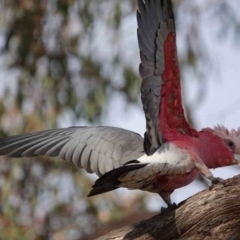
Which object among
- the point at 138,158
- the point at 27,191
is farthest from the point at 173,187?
the point at 27,191

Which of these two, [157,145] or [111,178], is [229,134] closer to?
[157,145]

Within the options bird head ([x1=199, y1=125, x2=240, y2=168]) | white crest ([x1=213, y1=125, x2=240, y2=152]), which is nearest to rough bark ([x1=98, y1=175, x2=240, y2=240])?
bird head ([x1=199, y1=125, x2=240, y2=168])

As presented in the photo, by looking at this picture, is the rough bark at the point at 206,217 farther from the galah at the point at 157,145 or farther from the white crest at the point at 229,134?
the white crest at the point at 229,134

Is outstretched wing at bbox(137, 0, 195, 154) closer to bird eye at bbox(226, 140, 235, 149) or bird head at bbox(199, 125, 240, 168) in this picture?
bird head at bbox(199, 125, 240, 168)

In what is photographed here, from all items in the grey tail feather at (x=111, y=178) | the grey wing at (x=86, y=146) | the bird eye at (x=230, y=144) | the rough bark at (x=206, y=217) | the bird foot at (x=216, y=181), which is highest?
the grey wing at (x=86, y=146)

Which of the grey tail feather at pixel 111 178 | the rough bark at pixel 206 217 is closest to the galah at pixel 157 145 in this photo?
the grey tail feather at pixel 111 178

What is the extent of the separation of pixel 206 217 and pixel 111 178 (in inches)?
26.5

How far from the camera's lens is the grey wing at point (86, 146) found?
4746mm

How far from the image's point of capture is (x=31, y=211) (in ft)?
35.1

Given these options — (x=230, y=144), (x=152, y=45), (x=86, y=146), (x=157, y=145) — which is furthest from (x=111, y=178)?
(x=230, y=144)

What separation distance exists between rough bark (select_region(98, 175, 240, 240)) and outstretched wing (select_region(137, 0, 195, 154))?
1.24 ft

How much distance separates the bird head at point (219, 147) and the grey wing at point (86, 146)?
1.17 feet

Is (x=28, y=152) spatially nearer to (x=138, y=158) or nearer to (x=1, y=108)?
(x=138, y=158)

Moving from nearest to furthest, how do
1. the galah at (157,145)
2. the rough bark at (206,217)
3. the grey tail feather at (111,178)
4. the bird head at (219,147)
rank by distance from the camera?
the grey tail feather at (111,178)
the galah at (157,145)
the rough bark at (206,217)
the bird head at (219,147)
